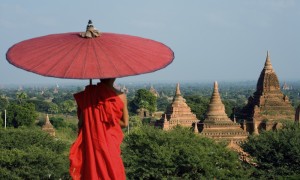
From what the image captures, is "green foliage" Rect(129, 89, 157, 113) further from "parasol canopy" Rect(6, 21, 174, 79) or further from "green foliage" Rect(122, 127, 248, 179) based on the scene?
"parasol canopy" Rect(6, 21, 174, 79)

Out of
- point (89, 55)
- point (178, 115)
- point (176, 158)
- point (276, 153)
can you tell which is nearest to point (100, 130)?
point (89, 55)

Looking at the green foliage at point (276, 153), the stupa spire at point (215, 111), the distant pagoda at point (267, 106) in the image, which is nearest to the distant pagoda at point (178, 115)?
the stupa spire at point (215, 111)

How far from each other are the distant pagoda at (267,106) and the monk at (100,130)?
108ft

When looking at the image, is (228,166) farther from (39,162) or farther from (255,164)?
(39,162)

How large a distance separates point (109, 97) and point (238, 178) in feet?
49.7

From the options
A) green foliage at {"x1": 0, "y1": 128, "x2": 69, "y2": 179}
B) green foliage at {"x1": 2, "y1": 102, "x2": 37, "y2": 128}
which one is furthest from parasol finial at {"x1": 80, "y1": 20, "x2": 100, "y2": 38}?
green foliage at {"x1": 2, "y1": 102, "x2": 37, "y2": 128}

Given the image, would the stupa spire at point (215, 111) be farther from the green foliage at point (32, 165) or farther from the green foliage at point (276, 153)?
the green foliage at point (32, 165)

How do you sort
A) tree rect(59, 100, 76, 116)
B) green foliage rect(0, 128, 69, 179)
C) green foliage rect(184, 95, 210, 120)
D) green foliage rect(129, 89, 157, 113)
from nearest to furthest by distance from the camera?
green foliage rect(0, 128, 69, 179)
green foliage rect(184, 95, 210, 120)
green foliage rect(129, 89, 157, 113)
tree rect(59, 100, 76, 116)

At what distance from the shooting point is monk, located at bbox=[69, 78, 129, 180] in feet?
13.3

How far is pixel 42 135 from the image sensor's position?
1000 inches

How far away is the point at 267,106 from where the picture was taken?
1539 inches

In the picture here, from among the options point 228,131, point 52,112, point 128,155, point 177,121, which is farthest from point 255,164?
point 52,112

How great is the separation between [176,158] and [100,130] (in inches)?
602

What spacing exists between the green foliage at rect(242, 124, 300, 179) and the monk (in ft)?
55.8
